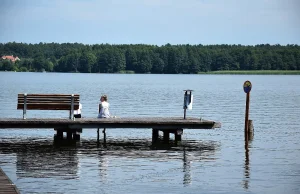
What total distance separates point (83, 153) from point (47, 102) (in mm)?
3352

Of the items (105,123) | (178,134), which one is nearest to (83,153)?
(105,123)

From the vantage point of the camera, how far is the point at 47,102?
2867 centimetres

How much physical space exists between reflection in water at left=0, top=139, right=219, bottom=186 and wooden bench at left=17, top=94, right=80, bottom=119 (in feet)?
4.63

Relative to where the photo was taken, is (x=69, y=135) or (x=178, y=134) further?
(x=178, y=134)

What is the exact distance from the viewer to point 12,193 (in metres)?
16.7

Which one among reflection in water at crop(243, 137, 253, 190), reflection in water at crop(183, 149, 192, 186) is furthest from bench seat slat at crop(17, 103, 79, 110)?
reflection in water at crop(243, 137, 253, 190)

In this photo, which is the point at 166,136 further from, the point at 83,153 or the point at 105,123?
the point at 83,153

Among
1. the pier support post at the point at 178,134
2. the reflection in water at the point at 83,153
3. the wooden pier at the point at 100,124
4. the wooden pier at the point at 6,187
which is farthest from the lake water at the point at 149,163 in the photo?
the wooden pier at the point at 6,187

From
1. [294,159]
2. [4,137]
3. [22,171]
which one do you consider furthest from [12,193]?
[4,137]

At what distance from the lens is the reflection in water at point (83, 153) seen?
22234mm

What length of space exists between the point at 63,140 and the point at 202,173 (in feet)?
27.5

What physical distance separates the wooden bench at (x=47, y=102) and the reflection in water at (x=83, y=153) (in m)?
1.41

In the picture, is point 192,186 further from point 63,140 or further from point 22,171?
point 63,140

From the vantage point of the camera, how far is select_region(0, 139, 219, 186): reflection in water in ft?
72.9
